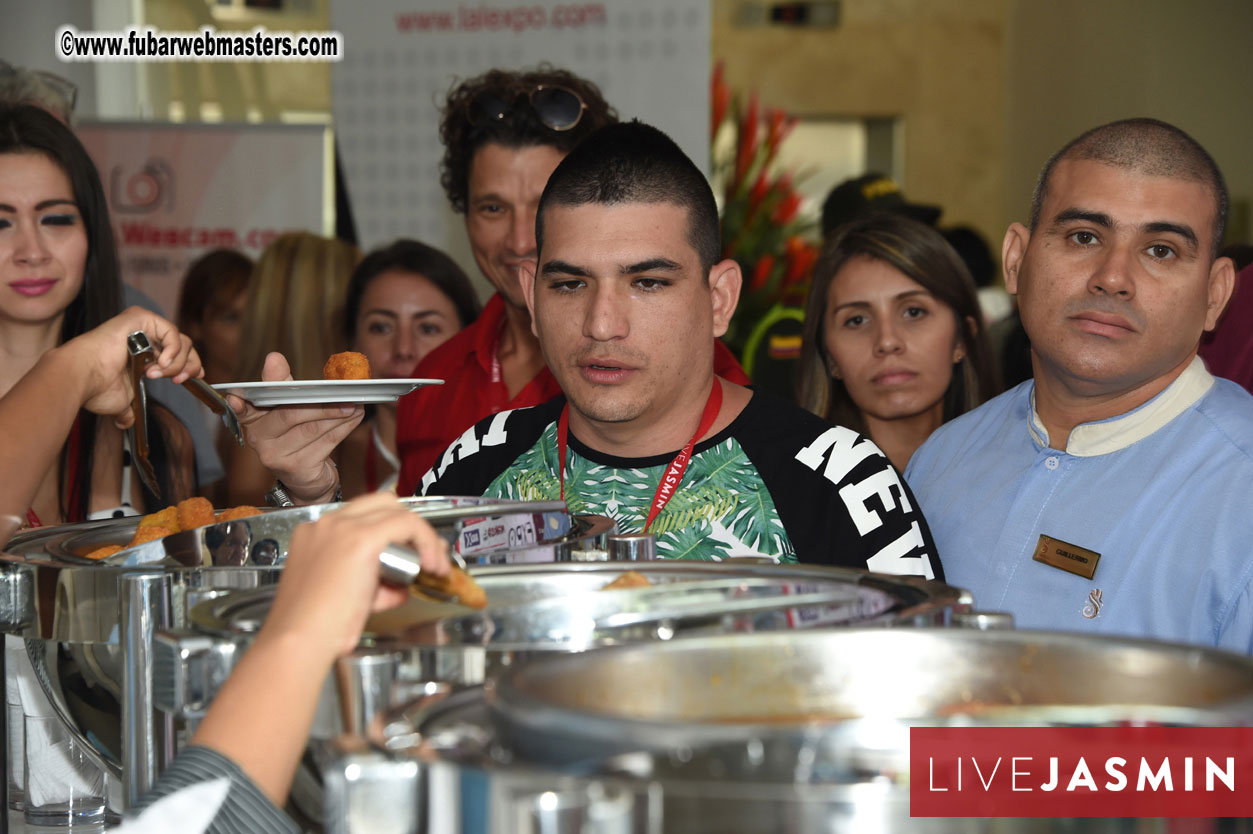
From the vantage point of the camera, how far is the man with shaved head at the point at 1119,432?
1556 millimetres


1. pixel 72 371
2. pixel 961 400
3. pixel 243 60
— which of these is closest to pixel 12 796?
pixel 72 371

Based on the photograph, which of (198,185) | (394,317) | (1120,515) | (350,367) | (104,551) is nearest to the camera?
(104,551)

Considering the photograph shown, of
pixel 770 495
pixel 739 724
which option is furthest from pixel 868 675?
pixel 770 495

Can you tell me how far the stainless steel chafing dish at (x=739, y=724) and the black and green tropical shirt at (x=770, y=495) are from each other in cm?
92

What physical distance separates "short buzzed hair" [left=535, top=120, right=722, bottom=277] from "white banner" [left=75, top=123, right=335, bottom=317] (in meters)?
2.80

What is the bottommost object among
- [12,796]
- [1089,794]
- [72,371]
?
[12,796]

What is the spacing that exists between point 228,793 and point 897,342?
81.5 inches

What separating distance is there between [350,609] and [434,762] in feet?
0.62

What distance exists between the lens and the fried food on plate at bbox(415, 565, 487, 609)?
29.3 inches

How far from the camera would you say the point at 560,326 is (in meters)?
1.69

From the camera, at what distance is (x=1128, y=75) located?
20.3ft

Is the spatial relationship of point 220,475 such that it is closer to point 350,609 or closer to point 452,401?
point 452,401

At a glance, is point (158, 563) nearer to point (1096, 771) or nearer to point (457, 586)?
point (457, 586)

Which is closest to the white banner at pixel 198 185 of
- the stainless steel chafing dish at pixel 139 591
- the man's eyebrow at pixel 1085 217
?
the man's eyebrow at pixel 1085 217
